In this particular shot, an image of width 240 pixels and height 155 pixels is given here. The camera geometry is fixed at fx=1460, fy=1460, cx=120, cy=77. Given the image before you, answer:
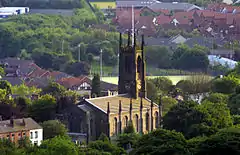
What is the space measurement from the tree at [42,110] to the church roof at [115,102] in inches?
69.7

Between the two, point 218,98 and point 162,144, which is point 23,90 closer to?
point 218,98

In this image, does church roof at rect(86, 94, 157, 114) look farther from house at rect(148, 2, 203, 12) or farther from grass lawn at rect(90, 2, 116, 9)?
grass lawn at rect(90, 2, 116, 9)

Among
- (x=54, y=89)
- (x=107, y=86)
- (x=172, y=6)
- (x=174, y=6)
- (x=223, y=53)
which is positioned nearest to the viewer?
(x=54, y=89)

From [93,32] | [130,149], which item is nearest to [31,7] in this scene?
[93,32]

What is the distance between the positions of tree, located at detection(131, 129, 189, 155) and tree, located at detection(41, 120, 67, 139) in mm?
7120

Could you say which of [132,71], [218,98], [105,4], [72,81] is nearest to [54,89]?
[72,81]

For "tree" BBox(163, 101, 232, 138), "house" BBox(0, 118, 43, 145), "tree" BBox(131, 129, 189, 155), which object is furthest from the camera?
"tree" BBox(163, 101, 232, 138)

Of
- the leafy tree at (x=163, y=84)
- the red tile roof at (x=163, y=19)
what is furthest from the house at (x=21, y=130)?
the red tile roof at (x=163, y=19)

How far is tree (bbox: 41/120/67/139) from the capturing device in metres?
62.6

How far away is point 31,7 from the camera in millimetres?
142500

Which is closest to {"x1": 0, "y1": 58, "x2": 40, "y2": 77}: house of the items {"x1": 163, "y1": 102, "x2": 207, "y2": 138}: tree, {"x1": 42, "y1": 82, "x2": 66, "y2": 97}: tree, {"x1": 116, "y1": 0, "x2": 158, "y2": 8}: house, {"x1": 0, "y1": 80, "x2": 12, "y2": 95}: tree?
{"x1": 0, "y1": 80, "x2": 12, "y2": 95}: tree

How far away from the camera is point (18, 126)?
2436 inches

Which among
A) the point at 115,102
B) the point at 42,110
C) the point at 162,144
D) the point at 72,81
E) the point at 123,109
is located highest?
the point at 162,144

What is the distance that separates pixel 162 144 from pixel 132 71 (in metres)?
16.2
